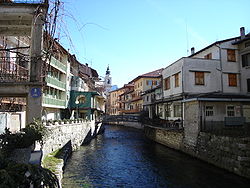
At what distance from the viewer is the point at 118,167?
17703mm

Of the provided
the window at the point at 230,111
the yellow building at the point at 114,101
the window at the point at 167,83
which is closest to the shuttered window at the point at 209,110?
the window at the point at 230,111

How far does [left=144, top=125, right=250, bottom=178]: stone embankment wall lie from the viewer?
14320 mm

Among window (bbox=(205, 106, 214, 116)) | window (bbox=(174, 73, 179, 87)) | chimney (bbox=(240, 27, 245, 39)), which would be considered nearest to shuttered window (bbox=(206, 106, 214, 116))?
window (bbox=(205, 106, 214, 116))

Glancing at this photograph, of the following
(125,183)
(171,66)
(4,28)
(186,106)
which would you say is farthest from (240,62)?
(4,28)

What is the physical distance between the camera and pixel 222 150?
16.7 m

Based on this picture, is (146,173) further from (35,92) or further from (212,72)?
(212,72)

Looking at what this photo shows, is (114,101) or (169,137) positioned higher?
(114,101)

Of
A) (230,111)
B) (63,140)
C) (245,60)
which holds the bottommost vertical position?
(63,140)

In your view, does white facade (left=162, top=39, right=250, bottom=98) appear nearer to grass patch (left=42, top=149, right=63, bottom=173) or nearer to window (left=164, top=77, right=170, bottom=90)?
window (left=164, top=77, right=170, bottom=90)

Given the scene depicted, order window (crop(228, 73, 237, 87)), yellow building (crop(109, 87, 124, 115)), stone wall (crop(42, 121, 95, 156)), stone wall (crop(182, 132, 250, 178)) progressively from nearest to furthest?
stone wall (crop(182, 132, 250, 178)) < stone wall (crop(42, 121, 95, 156)) < window (crop(228, 73, 237, 87)) < yellow building (crop(109, 87, 124, 115))

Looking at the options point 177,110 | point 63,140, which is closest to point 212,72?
point 177,110

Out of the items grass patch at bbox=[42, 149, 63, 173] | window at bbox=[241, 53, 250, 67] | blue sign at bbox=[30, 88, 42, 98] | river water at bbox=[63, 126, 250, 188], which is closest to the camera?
blue sign at bbox=[30, 88, 42, 98]

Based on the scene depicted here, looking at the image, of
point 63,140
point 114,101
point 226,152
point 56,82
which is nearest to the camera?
point 226,152

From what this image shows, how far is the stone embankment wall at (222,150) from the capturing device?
47.0 feet
